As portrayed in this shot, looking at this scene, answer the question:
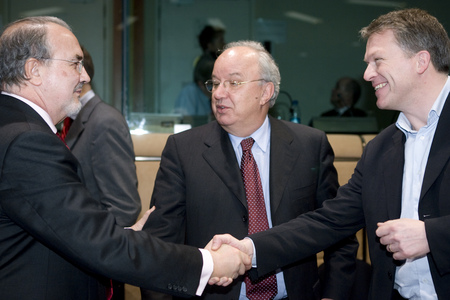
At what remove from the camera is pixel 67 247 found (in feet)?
5.23

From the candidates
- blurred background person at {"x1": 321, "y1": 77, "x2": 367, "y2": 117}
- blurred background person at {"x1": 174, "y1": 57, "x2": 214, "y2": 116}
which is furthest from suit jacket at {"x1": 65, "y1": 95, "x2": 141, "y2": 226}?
blurred background person at {"x1": 321, "y1": 77, "x2": 367, "y2": 117}

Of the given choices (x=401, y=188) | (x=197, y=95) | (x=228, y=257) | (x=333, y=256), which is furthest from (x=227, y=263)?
(x=197, y=95)

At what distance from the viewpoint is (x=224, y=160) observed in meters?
2.35

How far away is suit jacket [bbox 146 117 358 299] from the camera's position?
2.27m

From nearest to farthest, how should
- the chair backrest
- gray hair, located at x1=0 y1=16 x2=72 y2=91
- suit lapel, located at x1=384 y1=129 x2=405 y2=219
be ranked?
gray hair, located at x1=0 y1=16 x2=72 y2=91
suit lapel, located at x1=384 y1=129 x2=405 y2=219
the chair backrest

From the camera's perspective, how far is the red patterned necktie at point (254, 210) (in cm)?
221

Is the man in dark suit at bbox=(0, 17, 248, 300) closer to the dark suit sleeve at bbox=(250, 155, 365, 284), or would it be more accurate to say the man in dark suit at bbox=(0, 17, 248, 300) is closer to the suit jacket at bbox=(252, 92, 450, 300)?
the dark suit sleeve at bbox=(250, 155, 365, 284)

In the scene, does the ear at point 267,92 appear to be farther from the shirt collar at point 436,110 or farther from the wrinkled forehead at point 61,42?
the wrinkled forehead at point 61,42

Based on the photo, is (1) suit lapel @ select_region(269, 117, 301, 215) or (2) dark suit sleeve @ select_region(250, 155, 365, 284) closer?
(2) dark suit sleeve @ select_region(250, 155, 365, 284)

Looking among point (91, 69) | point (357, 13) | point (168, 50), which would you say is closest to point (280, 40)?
point (357, 13)

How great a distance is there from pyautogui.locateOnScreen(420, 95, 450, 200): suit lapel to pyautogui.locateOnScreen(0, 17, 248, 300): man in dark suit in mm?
821

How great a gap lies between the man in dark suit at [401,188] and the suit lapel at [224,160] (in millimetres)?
245

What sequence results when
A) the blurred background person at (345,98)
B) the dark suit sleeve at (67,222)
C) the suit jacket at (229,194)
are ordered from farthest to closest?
the blurred background person at (345,98) < the suit jacket at (229,194) < the dark suit sleeve at (67,222)

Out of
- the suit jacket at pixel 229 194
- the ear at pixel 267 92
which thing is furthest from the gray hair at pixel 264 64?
the suit jacket at pixel 229 194
